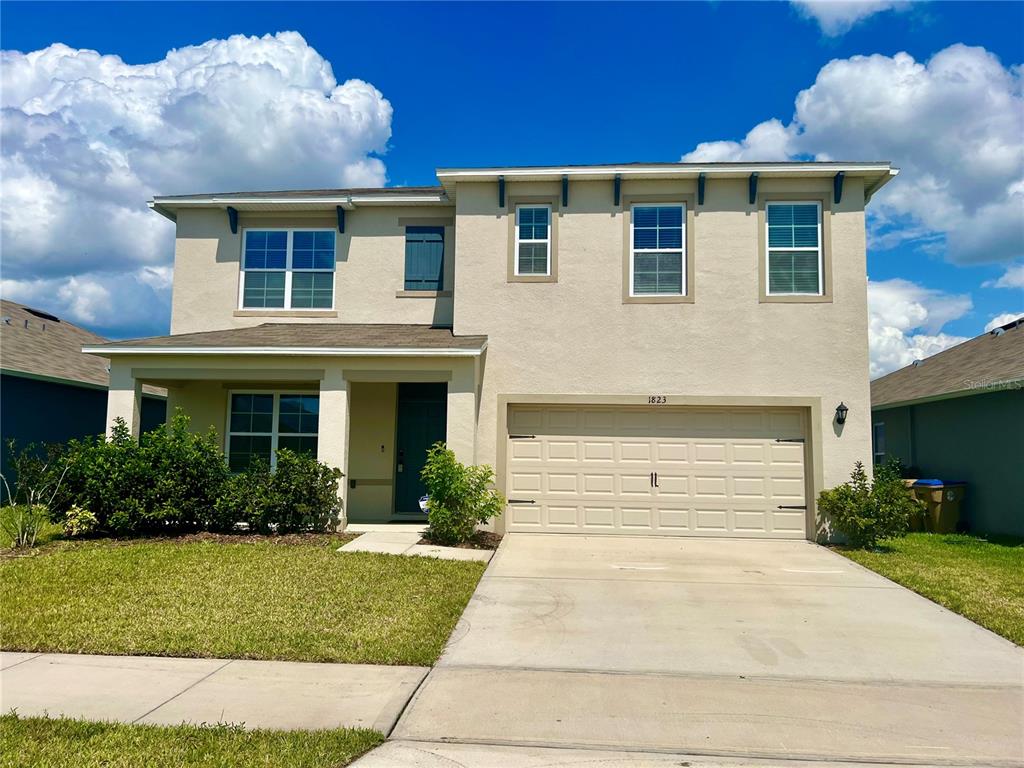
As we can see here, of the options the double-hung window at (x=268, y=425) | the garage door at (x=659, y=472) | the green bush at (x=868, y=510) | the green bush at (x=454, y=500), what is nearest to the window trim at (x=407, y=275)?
the double-hung window at (x=268, y=425)

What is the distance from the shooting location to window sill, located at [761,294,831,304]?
42.3 feet

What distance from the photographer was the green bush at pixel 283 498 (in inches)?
449

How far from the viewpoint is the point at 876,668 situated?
244 inches

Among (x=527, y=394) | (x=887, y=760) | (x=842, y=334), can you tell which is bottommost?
(x=887, y=760)

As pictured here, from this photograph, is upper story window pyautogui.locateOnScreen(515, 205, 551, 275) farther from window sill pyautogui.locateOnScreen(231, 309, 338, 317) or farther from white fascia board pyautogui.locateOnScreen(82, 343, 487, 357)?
window sill pyautogui.locateOnScreen(231, 309, 338, 317)

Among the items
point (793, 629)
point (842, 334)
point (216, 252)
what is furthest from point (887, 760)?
point (216, 252)

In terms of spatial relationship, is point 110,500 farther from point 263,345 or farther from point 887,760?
point 887,760

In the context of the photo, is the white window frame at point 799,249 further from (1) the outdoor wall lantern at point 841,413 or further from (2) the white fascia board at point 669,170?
(1) the outdoor wall lantern at point 841,413

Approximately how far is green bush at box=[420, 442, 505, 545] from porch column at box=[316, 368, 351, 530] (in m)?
1.45

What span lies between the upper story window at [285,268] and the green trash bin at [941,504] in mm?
12615

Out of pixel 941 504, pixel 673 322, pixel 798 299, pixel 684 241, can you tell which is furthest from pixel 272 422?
pixel 941 504

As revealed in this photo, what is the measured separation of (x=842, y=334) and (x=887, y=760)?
9549 mm

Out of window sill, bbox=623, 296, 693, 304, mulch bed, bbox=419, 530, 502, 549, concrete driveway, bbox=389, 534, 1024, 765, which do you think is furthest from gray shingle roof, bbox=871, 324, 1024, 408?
mulch bed, bbox=419, 530, 502, 549

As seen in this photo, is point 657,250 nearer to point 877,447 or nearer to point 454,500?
point 454,500
